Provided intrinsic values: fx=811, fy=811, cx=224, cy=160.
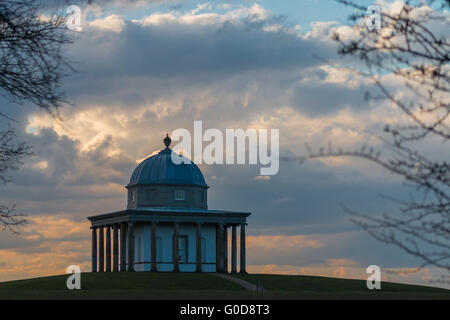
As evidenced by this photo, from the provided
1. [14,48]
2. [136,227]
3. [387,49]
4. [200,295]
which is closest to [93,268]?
[136,227]

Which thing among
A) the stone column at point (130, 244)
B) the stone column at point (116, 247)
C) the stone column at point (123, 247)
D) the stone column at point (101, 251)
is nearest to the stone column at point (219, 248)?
the stone column at point (130, 244)

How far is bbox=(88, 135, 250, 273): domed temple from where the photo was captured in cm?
6956

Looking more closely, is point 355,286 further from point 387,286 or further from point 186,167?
point 186,167

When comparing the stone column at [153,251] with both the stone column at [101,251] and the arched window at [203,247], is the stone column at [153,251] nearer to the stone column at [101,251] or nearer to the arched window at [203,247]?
the arched window at [203,247]

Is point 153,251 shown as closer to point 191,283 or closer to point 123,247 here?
point 123,247

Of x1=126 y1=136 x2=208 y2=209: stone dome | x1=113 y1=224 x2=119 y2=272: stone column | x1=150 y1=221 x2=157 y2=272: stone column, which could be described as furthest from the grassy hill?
x1=113 y1=224 x2=119 y2=272: stone column

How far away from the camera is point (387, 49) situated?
34.7 ft

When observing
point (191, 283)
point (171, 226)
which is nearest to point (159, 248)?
point (171, 226)

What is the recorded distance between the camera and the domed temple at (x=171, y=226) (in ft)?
228

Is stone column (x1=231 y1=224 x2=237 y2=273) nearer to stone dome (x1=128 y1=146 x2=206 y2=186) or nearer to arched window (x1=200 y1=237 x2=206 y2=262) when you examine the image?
arched window (x1=200 y1=237 x2=206 y2=262)

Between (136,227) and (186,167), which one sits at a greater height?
(186,167)

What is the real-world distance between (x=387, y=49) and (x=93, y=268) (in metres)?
65.8
